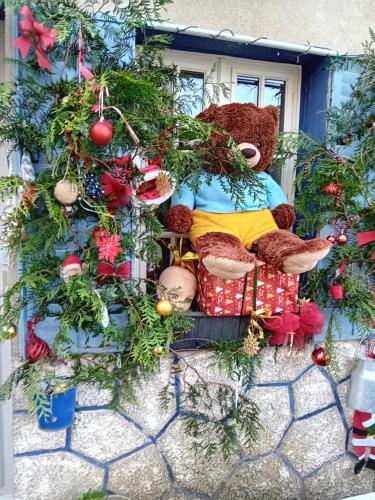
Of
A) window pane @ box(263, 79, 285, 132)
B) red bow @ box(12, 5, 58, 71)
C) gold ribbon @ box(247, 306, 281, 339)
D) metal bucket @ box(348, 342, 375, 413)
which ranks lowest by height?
metal bucket @ box(348, 342, 375, 413)

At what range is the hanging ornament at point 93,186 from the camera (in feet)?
4.36

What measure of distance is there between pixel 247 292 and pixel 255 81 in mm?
1035

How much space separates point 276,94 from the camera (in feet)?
6.61

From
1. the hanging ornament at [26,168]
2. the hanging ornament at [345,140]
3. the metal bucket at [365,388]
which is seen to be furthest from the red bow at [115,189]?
the metal bucket at [365,388]

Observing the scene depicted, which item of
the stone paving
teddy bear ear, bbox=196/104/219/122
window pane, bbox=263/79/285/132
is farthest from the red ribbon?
teddy bear ear, bbox=196/104/219/122

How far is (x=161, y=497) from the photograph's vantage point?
1.82 metres

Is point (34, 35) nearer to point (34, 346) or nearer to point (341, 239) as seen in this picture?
point (34, 346)

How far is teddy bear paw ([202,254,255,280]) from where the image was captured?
1.43 meters

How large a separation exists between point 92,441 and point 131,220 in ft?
3.10

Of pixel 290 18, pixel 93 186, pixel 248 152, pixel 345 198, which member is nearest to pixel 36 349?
pixel 93 186

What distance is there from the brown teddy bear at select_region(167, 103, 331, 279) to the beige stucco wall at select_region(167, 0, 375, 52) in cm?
43

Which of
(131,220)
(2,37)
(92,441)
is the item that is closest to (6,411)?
(92,441)

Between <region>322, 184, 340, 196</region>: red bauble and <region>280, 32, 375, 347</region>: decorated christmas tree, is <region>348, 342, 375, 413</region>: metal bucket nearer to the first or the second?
<region>280, 32, 375, 347</region>: decorated christmas tree

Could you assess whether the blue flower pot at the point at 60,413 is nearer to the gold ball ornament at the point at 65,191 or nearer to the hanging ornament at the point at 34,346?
the hanging ornament at the point at 34,346
